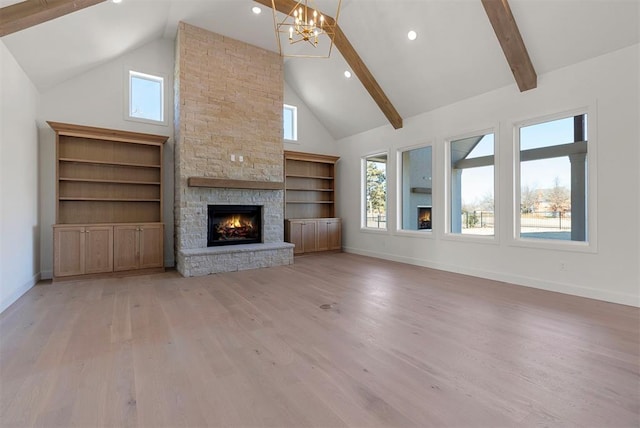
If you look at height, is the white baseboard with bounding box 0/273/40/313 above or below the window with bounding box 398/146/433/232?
below

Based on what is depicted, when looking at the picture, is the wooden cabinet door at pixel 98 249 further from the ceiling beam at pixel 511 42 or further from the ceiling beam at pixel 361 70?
the ceiling beam at pixel 511 42

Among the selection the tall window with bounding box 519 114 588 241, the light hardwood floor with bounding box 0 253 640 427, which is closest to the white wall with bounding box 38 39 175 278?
the light hardwood floor with bounding box 0 253 640 427

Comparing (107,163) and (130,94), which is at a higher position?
(130,94)

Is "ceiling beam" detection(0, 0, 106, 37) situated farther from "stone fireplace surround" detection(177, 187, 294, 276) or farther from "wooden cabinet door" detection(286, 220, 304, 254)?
"wooden cabinet door" detection(286, 220, 304, 254)

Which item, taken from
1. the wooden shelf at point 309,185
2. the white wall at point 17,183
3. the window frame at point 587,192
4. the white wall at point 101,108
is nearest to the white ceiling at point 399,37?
the white wall at point 101,108

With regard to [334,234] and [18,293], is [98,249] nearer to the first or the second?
[18,293]

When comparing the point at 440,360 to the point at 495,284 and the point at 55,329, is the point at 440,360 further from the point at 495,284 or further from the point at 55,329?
the point at 55,329

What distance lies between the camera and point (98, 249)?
498 cm

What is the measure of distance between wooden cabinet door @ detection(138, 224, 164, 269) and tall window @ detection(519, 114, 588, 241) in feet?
20.0

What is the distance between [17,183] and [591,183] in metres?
7.49

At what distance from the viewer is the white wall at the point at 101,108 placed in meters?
5.03

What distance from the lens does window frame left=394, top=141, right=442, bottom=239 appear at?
5.92 meters

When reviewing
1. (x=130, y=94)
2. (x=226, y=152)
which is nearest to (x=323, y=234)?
(x=226, y=152)

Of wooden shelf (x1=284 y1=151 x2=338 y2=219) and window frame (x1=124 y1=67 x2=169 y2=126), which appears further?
wooden shelf (x1=284 y1=151 x2=338 y2=219)
